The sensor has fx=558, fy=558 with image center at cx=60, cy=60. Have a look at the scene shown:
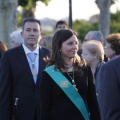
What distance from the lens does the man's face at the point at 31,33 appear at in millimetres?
7121

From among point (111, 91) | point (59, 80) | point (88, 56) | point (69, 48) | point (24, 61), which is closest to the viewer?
point (111, 91)

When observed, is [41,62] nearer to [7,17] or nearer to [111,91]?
[111,91]

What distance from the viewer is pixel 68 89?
5.64 metres

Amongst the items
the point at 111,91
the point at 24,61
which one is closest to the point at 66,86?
the point at 24,61

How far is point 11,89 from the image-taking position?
22.4 feet

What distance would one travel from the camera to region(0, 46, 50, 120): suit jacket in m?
6.77

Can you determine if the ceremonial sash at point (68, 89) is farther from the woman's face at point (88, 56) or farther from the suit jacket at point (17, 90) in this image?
the woman's face at point (88, 56)

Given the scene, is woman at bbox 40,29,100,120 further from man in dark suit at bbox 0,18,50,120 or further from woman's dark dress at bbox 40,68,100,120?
man in dark suit at bbox 0,18,50,120

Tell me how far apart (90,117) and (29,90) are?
1205 millimetres

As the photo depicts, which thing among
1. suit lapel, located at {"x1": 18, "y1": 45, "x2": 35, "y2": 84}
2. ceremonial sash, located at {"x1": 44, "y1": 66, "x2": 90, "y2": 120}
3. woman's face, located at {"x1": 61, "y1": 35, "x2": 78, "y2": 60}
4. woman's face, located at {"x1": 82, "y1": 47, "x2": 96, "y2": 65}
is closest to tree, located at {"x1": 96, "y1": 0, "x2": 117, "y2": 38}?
woman's face, located at {"x1": 82, "y1": 47, "x2": 96, "y2": 65}

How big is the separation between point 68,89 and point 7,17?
30.3 ft

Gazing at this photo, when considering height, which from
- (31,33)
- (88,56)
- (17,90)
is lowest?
(17,90)

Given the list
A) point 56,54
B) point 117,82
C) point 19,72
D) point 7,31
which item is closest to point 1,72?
point 19,72

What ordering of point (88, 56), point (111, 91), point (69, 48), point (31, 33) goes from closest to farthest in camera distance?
point (111, 91)
point (69, 48)
point (31, 33)
point (88, 56)
